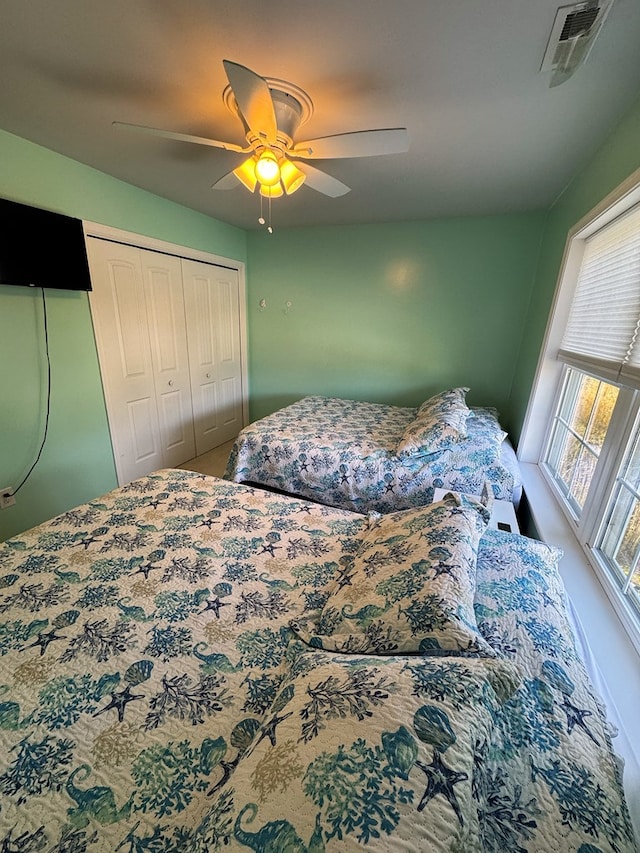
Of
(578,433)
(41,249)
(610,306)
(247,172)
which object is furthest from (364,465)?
(41,249)

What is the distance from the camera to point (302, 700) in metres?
0.64

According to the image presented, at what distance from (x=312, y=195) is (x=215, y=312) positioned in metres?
1.51

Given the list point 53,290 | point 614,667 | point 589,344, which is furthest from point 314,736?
point 53,290

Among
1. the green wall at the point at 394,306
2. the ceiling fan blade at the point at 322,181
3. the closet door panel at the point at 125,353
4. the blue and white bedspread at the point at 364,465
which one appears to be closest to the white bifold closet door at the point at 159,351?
the closet door panel at the point at 125,353

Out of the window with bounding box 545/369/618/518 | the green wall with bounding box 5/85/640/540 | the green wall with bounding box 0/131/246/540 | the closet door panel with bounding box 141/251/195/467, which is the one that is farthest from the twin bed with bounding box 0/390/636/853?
the closet door panel with bounding box 141/251/195/467

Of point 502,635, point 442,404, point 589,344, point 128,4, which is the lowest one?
point 502,635

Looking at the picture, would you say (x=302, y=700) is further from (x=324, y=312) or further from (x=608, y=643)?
(x=324, y=312)

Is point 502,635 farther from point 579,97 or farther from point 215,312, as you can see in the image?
point 215,312

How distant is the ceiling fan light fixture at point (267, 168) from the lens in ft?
4.74

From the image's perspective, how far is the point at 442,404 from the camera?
248 cm

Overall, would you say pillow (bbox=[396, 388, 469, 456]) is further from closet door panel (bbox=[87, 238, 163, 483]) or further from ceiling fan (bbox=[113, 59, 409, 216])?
closet door panel (bbox=[87, 238, 163, 483])

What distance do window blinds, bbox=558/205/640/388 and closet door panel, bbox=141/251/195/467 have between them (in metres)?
3.00

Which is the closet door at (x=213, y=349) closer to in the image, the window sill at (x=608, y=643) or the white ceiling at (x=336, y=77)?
the white ceiling at (x=336, y=77)

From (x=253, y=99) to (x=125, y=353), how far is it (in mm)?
2064
